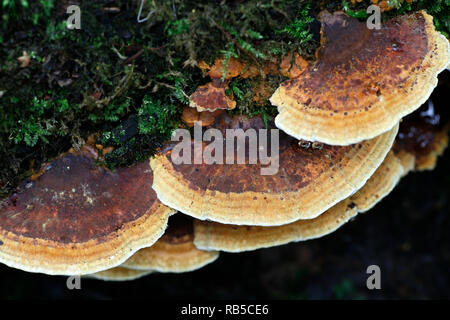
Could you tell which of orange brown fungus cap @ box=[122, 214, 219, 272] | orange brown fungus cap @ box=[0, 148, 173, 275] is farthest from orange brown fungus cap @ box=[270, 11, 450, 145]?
orange brown fungus cap @ box=[122, 214, 219, 272]

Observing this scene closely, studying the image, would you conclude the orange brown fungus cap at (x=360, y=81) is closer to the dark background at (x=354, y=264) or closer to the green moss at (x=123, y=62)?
the green moss at (x=123, y=62)

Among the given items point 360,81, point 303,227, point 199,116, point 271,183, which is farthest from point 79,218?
point 360,81

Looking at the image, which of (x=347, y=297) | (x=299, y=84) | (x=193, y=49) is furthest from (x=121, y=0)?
(x=347, y=297)

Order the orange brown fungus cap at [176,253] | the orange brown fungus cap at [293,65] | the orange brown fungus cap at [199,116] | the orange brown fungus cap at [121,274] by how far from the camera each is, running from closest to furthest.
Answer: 1. the orange brown fungus cap at [293,65]
2. the orange brown fungus cap at [199,116]
3. the orange brown fungus cap at [176,253]
4. the orange brown fungus cap at [121,274]

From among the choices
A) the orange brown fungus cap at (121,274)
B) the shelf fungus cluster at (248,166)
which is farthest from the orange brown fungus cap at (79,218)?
the orange brown fungus cap at (121,274)

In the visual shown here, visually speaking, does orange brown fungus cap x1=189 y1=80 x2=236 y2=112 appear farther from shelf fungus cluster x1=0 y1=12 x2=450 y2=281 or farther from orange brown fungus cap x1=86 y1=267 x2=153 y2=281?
orange brown fungus cap x1=86 y1=267 x2=153 y2=281
